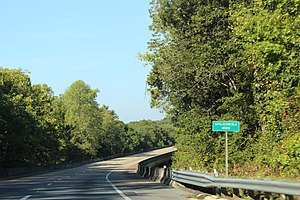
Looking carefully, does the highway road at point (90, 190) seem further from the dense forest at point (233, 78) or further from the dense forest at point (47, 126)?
the dense forest at point (47, 126)

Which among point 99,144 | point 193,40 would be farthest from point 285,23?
point 99,144

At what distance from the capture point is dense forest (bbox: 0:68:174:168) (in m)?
54.5

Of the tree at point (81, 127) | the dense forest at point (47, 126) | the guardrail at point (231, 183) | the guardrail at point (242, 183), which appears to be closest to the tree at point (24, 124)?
the dense forest at point (47, 126)

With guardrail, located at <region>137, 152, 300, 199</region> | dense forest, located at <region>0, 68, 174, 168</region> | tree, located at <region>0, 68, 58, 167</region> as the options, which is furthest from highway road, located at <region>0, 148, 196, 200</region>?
dense forest, located at <region>0, 68, 174, 168</region>

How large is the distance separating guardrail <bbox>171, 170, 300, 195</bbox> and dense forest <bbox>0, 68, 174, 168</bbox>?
111 feet

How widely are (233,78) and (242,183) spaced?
17.4 m

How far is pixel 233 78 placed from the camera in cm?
2945

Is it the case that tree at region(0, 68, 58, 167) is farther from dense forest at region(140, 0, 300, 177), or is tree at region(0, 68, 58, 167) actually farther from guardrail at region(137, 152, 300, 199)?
guardrail at region(137, 152, 300, 199)

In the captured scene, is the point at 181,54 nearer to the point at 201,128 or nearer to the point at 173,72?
the point at 173,72

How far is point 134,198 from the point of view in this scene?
1650cm

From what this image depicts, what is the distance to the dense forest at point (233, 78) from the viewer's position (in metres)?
15.0

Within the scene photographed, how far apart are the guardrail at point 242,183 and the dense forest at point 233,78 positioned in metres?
2.78

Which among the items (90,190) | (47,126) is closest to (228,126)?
(90,190)

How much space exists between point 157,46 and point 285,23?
810 inches
